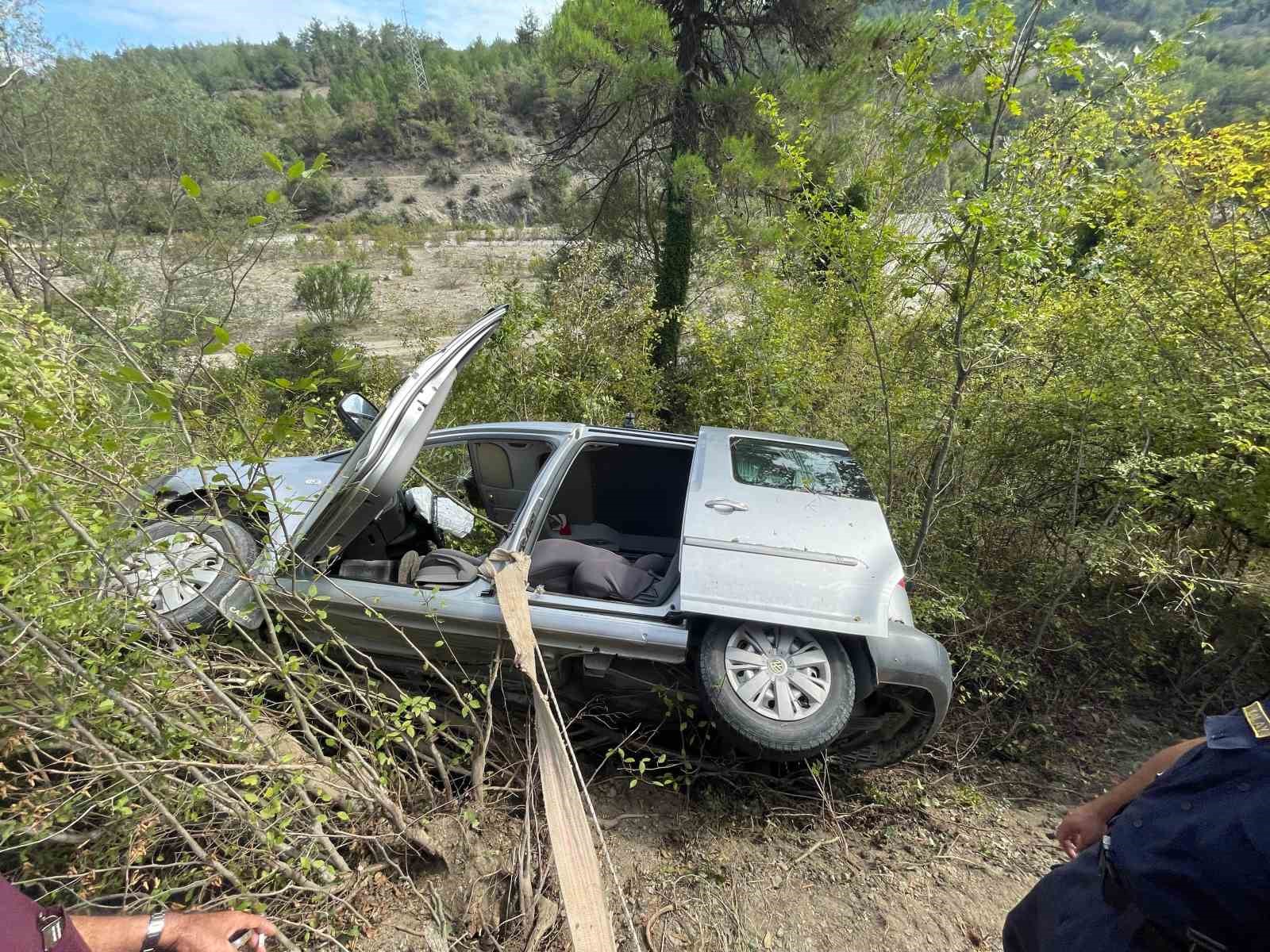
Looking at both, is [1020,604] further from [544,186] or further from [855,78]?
[544,186]

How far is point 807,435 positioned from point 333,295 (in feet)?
61.3

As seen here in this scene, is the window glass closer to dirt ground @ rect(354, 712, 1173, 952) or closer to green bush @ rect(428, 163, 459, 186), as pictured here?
dirt ground @ rect(354, 712, 1173, 952)

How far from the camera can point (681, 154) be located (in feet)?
30.3

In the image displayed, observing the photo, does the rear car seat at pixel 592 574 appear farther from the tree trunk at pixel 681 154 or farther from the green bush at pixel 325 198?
the green bush at pixel 325 198

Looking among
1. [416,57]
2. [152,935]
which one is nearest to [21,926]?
[152,935]

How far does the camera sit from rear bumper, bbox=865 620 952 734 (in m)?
2.30

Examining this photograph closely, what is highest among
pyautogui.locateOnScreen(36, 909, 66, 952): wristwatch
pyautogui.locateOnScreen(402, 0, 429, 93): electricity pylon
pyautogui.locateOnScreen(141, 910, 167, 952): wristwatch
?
pyautogui.locateOnScreen(402, 0, 429, 93): electricity pylon

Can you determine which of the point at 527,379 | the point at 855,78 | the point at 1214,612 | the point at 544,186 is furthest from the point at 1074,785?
the point at 544,186

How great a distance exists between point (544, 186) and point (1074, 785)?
14712 mm

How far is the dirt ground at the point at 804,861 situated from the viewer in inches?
81.7

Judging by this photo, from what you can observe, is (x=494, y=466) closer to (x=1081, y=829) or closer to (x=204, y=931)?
(x=204, y=931)

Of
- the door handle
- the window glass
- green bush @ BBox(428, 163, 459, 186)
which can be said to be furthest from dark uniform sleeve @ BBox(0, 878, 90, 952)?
green bush @ BBox(428, 163, 459, 186)

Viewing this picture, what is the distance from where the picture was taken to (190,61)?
7444 cm

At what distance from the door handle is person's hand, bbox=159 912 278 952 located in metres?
2.05
